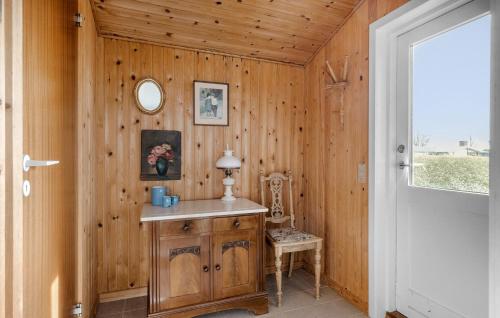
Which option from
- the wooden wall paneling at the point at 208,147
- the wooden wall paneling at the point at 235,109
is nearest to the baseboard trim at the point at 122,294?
the wooden wall paneling at the point at 208,147

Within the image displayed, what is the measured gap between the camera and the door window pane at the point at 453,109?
150 cm

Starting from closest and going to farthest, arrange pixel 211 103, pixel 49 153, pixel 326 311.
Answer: pixel 49 153, pixel 326 311, pixel 211 103

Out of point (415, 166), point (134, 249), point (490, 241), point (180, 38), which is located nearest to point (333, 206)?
point (415, 166)

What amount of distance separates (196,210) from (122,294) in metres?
1.08

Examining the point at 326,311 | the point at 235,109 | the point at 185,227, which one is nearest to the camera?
the point at 185,227

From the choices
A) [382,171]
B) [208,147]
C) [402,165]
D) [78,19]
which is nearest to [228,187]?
[208,147]

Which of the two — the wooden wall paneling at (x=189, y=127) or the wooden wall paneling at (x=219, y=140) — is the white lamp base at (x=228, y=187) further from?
the wooden wall paneling at (x=189, y=127)

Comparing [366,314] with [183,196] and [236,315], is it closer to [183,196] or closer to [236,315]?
[236,315]

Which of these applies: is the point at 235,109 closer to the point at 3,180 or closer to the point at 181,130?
the point at 181,130

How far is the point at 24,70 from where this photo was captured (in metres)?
0.93

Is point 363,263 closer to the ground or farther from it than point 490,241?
closer to the ground

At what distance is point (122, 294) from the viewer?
230 cm

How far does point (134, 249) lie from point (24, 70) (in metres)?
1.82

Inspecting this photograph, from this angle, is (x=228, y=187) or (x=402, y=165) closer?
(x=402, y=165)
